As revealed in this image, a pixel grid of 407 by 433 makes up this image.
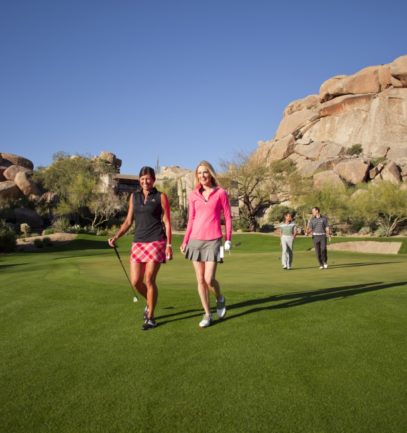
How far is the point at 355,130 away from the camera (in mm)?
76000

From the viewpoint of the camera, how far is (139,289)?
20.7 ft

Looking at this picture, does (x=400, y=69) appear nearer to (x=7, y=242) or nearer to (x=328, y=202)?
(x=328, y=202)

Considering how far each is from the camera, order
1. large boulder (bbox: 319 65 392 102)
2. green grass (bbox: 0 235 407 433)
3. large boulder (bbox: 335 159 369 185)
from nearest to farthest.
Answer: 1. green grass (bbox: 0 235 407 433)
2. large boulder (bbox: 335 159 369 185)
3. large boulder (bbox: 319 65 392 102)

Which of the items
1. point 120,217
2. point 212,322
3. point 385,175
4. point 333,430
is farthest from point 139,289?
point 385,175

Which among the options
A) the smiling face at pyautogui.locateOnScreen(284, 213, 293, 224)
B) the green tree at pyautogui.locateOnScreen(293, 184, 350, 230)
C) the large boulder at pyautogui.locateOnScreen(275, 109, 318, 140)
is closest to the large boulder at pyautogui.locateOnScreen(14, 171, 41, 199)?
the green tree at pyautogui.locateOnScreen(293, 184, 350, 230)

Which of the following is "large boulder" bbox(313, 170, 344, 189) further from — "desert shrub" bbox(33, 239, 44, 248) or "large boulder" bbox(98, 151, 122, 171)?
"large boulder" bbox(98, 151, 122, 171)

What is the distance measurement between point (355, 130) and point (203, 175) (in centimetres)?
7697

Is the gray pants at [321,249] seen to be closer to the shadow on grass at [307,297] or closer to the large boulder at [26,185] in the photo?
the shadow on grass at [307,297]

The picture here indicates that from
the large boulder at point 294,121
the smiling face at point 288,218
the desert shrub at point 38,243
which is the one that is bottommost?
the desert shrub at point 38,243

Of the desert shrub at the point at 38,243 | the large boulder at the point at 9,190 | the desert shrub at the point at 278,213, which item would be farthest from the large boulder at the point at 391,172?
the large boulder at the point at 9,190

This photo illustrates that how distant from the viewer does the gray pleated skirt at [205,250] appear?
595cm

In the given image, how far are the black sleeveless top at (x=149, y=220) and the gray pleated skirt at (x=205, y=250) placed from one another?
0.48 meters

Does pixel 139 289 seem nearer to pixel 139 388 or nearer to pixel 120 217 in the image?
pixel 139 388

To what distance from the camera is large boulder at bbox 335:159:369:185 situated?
196 ft
